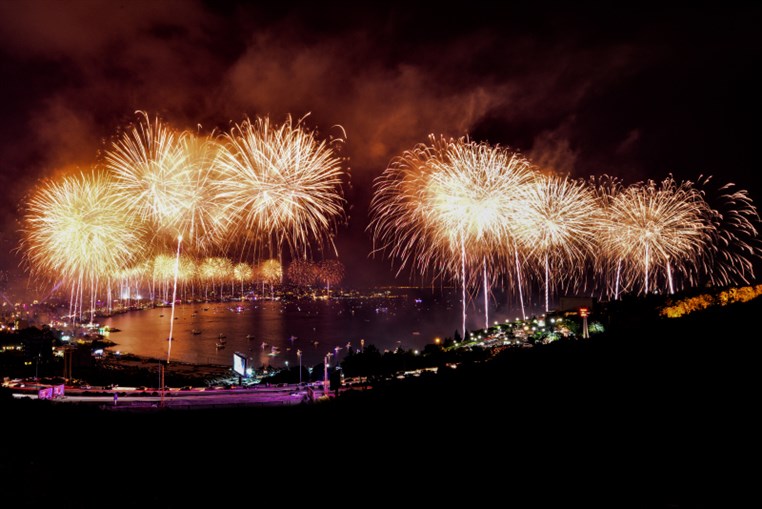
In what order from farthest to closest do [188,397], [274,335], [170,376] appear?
[274,335] < [170,376] < [188,397]

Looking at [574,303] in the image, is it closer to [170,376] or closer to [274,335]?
[170,376]

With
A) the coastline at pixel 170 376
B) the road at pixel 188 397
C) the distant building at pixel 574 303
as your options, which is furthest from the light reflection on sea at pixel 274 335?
the road at pixel 188 397

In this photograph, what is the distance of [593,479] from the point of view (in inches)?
243

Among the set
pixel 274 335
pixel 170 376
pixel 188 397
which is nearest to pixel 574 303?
pixel 188 397

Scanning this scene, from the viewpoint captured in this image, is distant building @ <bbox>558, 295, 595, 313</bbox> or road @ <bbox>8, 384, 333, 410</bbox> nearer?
road @ <bbox>8, 384, 333, 410</bbox>

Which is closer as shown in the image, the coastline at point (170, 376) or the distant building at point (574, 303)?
the coastline at point (170, 376)

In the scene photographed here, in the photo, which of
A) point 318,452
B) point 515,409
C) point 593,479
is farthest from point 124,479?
point 593,479

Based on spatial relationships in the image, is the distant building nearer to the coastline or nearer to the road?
the road

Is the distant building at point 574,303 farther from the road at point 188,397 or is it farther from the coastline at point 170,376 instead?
the coastline at point 170,376

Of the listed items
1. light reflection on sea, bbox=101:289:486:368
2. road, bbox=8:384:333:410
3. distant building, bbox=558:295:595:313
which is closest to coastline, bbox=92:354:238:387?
road, bbox=8:384:333:410

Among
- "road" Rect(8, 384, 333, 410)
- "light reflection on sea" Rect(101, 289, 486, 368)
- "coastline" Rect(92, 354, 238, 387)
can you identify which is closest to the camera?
"road" Rect(8, 384, 333, 410)

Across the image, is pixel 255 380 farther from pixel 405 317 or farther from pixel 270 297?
pixel 270 297

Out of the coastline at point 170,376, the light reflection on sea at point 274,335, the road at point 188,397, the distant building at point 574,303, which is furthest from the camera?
the light reflection on sea at point 274,335

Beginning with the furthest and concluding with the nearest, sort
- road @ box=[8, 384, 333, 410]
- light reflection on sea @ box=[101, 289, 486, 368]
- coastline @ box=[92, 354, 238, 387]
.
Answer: light reflection on sea @ box=[101, 289, 486, 368] → coastline @ box=[92, 354, 238, 387] → road @ box=[8, 384, 333, 410]
